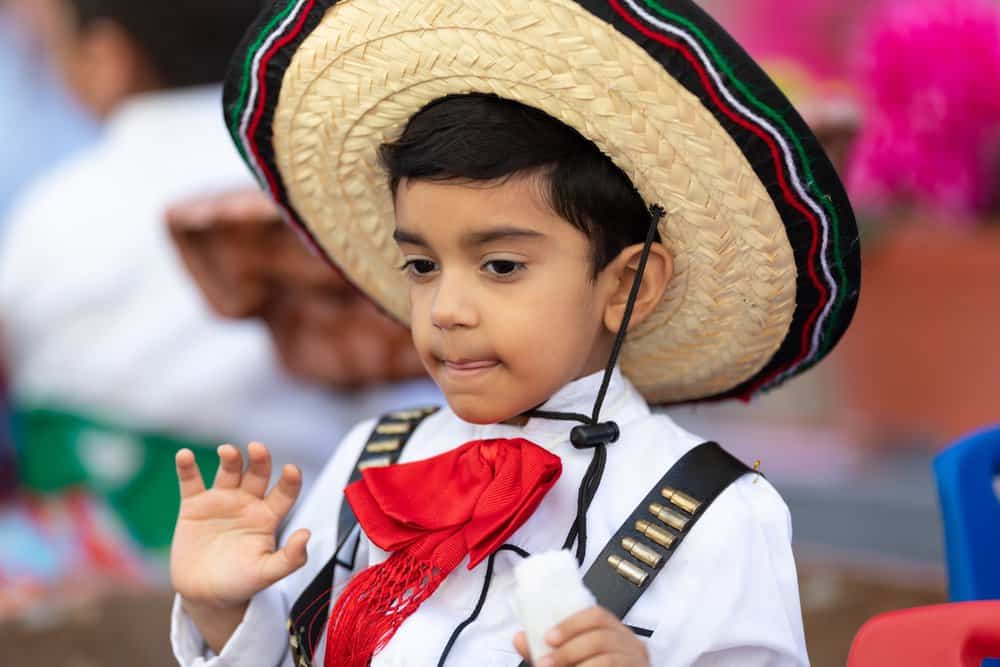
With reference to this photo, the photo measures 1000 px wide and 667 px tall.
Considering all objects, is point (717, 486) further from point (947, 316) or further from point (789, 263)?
point (947, 316)

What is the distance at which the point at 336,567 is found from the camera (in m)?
1.30

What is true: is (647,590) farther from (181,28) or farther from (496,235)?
(181,28)

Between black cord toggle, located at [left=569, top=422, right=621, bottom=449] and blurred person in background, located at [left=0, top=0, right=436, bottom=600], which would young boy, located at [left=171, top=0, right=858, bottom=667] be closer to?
black cord toggle, located at [left=569, top=422, right=621, bottom=449]

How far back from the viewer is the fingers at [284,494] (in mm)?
1257

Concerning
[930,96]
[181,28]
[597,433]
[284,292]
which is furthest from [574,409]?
[181,28]

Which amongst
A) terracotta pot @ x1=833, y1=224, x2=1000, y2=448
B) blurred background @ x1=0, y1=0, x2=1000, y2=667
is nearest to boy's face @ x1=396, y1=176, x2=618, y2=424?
blurred background @ x1=0, y1=0, x2=1000, y2=667

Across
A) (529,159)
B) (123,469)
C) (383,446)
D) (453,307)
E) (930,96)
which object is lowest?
(123,469)

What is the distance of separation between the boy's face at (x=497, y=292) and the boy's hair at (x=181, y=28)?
5.22ft

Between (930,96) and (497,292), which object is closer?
(497,292)

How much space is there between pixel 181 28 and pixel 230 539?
168 cm

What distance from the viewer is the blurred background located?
1.79 metres

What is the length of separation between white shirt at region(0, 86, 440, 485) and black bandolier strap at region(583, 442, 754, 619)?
1.22 m

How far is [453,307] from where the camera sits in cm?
112

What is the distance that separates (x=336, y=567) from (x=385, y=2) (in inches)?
23.1
